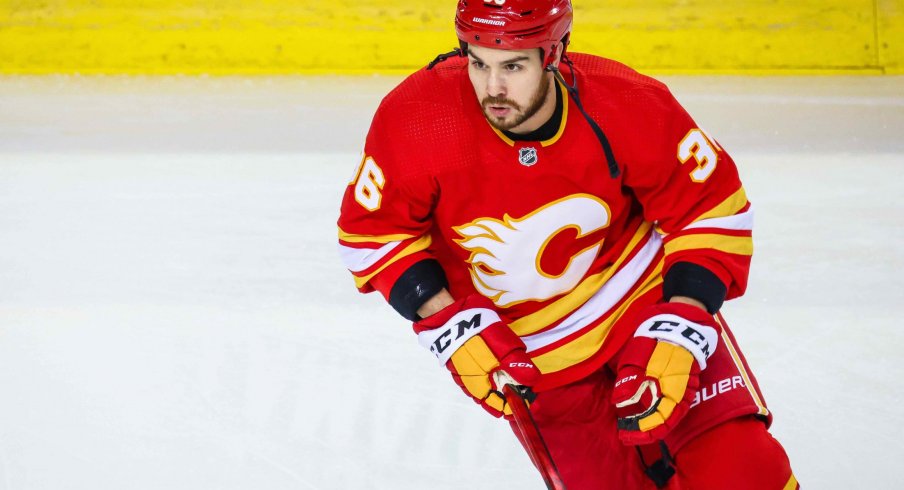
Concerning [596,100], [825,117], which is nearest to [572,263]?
[596,100]

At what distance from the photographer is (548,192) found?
1959 millimetres

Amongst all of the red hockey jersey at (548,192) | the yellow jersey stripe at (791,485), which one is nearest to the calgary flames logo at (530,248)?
the red hockey jersey at (548,192)

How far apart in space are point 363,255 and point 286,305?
1.39 m

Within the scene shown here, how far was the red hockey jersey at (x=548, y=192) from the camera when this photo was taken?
1.93m

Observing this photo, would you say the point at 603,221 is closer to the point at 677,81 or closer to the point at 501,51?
the point at 501,51

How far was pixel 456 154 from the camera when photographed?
1932mm

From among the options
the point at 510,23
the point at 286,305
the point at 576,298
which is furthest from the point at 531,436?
the point at 286,305

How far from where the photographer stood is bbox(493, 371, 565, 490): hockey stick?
76.6 inches

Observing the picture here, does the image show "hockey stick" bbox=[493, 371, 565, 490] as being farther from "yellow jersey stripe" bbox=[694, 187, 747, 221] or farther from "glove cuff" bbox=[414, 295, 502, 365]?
"yellow jersey stripe" bbox=[694, 187, 747, 221]

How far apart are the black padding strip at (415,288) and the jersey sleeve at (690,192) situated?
0.34 metres

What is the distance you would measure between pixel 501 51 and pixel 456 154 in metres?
0.18

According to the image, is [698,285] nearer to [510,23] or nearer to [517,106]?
[517,106]

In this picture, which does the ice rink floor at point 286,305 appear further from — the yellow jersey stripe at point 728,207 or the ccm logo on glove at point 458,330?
the yellow jersey stripe at point 728,207

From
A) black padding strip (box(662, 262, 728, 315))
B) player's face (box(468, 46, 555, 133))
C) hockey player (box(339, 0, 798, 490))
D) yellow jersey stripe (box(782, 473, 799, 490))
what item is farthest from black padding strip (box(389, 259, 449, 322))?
yellow jersey stripe (box(782, 473, 799, 490))
